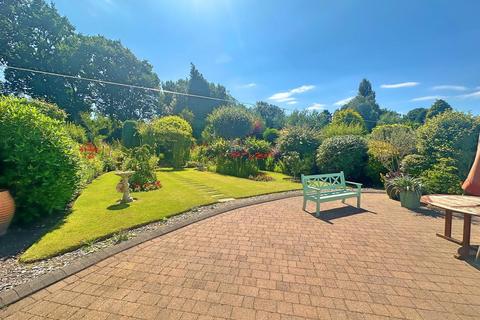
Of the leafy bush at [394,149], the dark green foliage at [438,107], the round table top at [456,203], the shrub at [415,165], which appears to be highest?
the dark green foliage at [438,107]

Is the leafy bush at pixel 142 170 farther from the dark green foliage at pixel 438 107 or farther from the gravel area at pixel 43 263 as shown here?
the dark green foliage at pixel 438 107

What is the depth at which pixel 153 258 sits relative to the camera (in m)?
3.57

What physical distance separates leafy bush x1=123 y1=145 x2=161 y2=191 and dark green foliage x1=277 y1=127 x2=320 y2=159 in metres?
7.96

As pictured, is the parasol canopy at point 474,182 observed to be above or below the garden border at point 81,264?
above

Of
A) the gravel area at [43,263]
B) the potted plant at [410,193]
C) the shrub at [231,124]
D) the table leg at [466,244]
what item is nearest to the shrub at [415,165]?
the potted plant at [410,193]

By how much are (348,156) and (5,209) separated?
11.7 m

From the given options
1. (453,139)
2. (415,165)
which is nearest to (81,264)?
(415,165)

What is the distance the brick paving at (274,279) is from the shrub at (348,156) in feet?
20.0

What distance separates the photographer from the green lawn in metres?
4.01

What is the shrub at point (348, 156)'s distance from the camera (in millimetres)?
10719

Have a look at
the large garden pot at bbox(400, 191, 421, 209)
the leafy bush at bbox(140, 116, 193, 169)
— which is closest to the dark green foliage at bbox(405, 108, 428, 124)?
the leafy bush at bbox(140, 116, 193, 169)

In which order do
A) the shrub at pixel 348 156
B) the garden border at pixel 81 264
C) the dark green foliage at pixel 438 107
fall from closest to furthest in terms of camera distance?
the garden border at pixel 81 264 → the shrub at pixel 348 156 → the dark green foliage at pixel 438 107

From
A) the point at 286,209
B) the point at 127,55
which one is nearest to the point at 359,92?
the point at 127,55

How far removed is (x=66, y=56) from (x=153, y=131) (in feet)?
81.1
